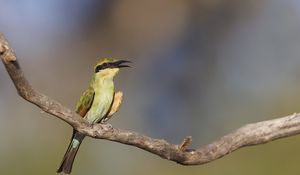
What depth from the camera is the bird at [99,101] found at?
331 centimetres

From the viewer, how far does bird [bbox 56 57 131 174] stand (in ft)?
10.9


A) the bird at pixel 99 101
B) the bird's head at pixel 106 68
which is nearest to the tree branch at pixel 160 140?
the bird at pixel 99 101

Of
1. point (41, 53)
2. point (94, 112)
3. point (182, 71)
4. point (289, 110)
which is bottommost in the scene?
point (94, 112)

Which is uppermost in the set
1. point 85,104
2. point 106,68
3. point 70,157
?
point 106,68

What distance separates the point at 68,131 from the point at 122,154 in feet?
1.75

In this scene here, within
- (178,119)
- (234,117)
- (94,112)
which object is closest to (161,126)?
(178,119)

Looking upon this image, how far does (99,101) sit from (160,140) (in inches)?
19.8

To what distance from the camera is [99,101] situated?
3340 mm

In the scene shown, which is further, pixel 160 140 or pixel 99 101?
pixel 99 101

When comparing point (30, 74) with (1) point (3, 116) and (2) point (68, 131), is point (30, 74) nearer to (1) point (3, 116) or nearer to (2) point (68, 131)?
(1) point (3, 116)

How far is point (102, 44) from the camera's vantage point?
28.5ft

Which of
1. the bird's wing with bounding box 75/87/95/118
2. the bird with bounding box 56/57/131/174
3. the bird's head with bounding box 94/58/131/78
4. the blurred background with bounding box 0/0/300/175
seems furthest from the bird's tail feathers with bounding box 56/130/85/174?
the blurred background with bounding box 0/0/300/175

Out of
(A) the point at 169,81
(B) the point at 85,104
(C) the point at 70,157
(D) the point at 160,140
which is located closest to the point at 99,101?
(B) the point at 85,104

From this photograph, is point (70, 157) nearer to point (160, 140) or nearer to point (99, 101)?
point (99, 101)
